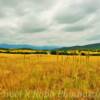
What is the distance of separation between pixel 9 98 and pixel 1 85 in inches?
176

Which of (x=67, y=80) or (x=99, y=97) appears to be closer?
(x=99, y=97)

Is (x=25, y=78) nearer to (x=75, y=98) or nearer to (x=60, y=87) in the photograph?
(x=60, y=87)

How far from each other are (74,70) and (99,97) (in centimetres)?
861

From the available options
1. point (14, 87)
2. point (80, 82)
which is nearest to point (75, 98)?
point (14, 87)

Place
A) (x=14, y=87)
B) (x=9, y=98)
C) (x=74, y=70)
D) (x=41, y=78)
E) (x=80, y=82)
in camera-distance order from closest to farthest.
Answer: (x=9, y=98), (x=14, y=87), (x=80, y=82), (x=41, y=78), (x=74, y=70)

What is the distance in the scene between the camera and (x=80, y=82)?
41.4 feet

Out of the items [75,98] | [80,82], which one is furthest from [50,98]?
[80,82]

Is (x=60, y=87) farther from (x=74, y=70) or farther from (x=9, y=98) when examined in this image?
(x=9, y=98)

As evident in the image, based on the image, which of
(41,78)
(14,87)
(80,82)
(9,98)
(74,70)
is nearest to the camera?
(9,98)

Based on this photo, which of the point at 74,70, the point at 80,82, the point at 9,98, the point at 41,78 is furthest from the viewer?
the point at 74,70

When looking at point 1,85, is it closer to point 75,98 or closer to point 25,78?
point 25,78

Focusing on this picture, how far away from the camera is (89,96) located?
740 centimetres

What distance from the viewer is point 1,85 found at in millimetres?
11406

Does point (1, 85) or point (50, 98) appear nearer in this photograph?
point (50, 98)
